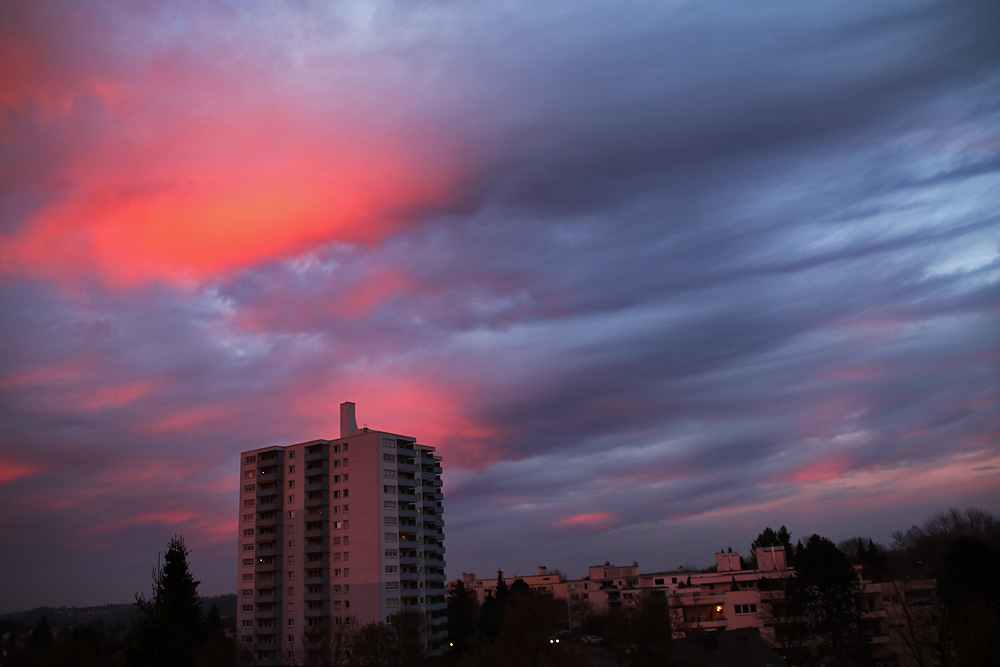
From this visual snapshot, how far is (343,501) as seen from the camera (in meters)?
102

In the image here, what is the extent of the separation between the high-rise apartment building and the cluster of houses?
3327 centimetres

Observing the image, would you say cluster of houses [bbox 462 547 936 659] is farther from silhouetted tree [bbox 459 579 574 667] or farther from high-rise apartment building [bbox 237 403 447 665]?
high-rise apartment building [bbox 237 403 447 665]

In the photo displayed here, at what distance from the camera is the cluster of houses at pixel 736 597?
70938mm

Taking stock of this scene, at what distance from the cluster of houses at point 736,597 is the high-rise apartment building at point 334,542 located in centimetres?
3327

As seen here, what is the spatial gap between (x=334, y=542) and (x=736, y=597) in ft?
194

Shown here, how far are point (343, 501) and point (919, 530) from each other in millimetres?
130698

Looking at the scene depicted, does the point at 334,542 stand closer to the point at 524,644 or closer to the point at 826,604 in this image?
the point at 524,644

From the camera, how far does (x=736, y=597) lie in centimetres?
9719

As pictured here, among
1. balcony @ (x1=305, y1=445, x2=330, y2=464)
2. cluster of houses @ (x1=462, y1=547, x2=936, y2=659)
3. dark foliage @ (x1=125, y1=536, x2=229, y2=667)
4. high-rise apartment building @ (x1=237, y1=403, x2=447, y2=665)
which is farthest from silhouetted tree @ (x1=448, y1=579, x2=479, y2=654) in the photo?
dark foliage @ (x1=125, y1=536, x2=229, y2=667)

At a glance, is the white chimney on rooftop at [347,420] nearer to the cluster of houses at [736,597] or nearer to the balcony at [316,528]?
the balcony at [316,528]

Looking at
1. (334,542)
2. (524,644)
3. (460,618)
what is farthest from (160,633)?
(460,618)

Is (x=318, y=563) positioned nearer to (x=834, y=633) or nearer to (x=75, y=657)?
(x=75, y=657)

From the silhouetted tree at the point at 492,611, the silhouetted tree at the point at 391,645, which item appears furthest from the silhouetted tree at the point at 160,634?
the silhouetted tree at the point at 492,611

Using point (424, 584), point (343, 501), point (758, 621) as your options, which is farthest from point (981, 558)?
point (343, 501)
